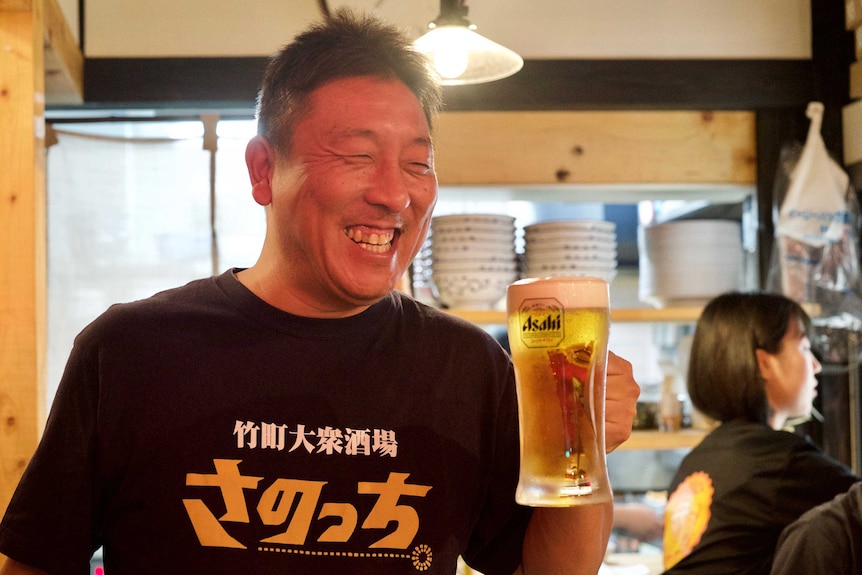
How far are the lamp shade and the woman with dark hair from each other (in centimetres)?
104

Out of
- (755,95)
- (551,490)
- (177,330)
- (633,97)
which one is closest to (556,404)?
(551,490)

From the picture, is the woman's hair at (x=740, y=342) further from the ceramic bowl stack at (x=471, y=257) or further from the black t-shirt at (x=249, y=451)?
the black t-shirt at (x=249, y=451)

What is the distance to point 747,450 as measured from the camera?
2.51 m

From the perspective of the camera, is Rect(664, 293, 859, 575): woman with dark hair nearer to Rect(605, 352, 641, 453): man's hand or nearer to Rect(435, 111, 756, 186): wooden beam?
Rect(435, 111, 756, 186): wooden beam

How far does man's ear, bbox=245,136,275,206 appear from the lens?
1.39 metres

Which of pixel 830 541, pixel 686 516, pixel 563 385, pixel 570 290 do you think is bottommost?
pixel 686 516

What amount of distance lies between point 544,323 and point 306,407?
1.36ft

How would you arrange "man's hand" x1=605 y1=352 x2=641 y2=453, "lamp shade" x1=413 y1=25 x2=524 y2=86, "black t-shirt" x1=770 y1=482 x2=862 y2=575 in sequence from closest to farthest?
"man's hand" x1=605 y1=352 x2=641 y2=453 → "black t-shirt" x1=770 y1=482 x2=862 y2=575 → "lamp shade" x1=413 y1=25 x2=524 y2=86

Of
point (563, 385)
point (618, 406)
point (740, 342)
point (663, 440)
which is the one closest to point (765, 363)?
point (740, 342)

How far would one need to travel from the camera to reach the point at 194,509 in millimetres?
1268

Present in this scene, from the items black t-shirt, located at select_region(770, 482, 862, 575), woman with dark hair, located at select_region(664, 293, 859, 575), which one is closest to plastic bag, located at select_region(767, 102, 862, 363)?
woman with dark hair, located at select_region(664, 293, 859, 575)

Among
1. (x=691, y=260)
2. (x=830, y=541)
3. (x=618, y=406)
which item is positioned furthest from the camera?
(x=691, y=260)

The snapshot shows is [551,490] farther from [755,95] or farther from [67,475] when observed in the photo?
[755,95]

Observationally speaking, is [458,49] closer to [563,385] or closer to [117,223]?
[563,385]
